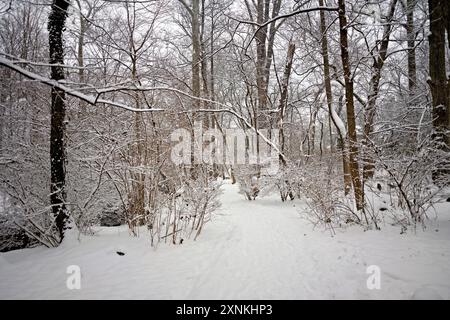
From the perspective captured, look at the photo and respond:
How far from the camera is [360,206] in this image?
5.23m

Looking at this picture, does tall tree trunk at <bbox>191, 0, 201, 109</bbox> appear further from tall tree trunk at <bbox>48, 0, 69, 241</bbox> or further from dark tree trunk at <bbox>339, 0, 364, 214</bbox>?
dark tree trunk at <bbox>339, 0, 364, 214</bbox>

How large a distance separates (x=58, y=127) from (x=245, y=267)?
14.4 ft

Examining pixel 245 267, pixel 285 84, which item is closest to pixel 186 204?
pixel 245 267

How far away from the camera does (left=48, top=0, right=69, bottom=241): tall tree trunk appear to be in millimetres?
4691

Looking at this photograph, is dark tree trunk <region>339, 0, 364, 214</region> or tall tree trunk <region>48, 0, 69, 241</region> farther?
dark tree trunk <region>339, 0, 364, 214</region>

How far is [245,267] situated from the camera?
3.80 meters

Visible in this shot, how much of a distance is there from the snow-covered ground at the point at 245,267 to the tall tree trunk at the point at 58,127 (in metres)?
0.74

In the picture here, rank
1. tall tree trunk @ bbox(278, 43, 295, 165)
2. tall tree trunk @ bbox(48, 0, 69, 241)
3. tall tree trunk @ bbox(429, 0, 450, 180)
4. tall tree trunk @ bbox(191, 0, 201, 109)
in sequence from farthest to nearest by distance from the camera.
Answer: tall tree trunk @ bbox(191, 0, 201, 109)
tall tree trunk @ bbox(278, 43, 295, 165)
tall tree trunk @ bbox(429, 0, 450, 180)
tall tree trunk @ bbox(48, 0, 69, 241)

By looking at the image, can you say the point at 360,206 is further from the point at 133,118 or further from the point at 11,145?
the point at 11,145

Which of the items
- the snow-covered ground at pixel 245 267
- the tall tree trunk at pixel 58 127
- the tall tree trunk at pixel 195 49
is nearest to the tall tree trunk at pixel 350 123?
the snow-covered ground at pixel 245 267

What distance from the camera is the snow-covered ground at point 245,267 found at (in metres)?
2.95

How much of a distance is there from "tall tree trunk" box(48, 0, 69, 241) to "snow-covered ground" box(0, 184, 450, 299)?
29.3 inches

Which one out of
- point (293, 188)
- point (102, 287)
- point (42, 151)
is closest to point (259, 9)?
point (293, 188)

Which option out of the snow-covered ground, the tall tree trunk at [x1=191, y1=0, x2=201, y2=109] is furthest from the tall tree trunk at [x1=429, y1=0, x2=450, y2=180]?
the tall tree trunk at [x1=191, y1=0, x2=201, y2=109]
